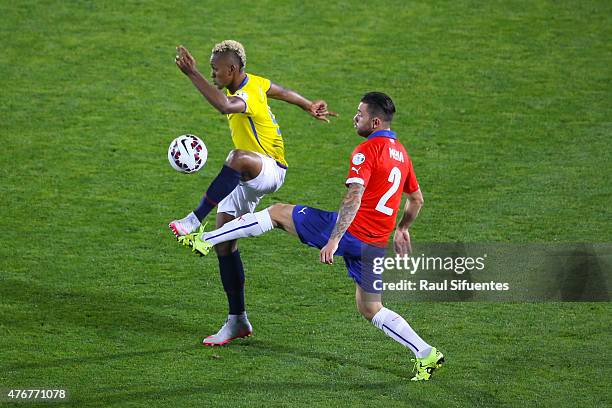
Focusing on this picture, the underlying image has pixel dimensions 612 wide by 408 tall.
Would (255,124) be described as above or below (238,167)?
above

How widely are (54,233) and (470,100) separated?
6060 mm

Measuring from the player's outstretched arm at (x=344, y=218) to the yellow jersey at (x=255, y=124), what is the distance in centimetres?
138

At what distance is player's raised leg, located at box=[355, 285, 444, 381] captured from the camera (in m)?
8.23

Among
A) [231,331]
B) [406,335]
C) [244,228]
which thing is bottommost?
[231,331]

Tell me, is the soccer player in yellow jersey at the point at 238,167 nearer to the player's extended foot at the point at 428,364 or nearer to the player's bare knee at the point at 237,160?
the player's bare knee at the point at 237,160

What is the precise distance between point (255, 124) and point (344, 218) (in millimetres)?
1517

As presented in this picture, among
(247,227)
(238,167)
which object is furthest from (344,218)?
(238,167)

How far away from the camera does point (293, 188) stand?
41.1 feet

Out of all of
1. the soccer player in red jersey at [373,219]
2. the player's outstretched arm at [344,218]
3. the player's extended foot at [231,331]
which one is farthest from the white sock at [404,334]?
the player's extended foot at [231,331]

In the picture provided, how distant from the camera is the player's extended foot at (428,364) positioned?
823 cm

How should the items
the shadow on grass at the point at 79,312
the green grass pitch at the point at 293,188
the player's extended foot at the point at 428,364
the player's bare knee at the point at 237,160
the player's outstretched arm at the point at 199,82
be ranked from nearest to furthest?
the player's outstretched arm at the point at 199,82
the player's extended foot at the point at 428,364
the green grass pitch at the point at 293,188
the player's bare knee at the point at 237,160
the shadow on grass at the point at 79,312

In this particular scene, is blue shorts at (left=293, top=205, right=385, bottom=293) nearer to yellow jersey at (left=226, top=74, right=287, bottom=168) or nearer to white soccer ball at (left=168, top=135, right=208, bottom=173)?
yellow jersey at (left=226, top=74, right=287, bottom=168)

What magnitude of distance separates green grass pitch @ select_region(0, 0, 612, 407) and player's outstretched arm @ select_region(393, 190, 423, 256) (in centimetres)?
92

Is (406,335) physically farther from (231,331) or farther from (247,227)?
(231,331)
